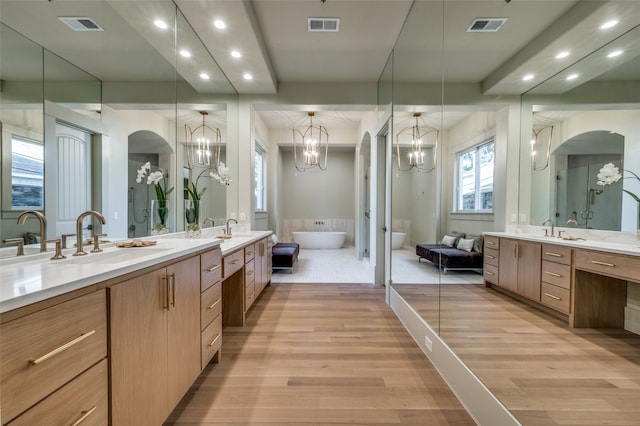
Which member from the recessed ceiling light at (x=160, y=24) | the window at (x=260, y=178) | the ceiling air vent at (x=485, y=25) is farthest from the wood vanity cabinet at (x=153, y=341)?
the window at (x=260, y=178)

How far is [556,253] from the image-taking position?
1.88 meters

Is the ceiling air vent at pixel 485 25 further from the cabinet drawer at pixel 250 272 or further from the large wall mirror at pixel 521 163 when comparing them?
the cabinet drawer at pixel 250 272

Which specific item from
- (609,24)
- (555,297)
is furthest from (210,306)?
(609,24)

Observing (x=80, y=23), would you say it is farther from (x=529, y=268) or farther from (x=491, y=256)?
(x=529, y=268)

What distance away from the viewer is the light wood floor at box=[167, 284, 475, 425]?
4.75 ft

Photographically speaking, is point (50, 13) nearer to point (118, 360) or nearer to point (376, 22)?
point (118, 360)

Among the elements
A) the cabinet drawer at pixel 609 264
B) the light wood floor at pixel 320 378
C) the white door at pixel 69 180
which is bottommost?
the light wood floor at pixel 320 378

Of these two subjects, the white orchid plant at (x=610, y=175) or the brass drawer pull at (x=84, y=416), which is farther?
the white orchid plant at (x=610, y=175)

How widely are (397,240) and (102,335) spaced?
2.72 metres

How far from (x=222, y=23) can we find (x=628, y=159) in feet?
10.1

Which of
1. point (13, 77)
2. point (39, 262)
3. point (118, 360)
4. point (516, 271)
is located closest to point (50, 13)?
point (13, 77)

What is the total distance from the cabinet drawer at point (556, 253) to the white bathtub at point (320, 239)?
5671 millimetres

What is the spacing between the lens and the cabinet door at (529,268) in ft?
5.94

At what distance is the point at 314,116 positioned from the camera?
5.66m
